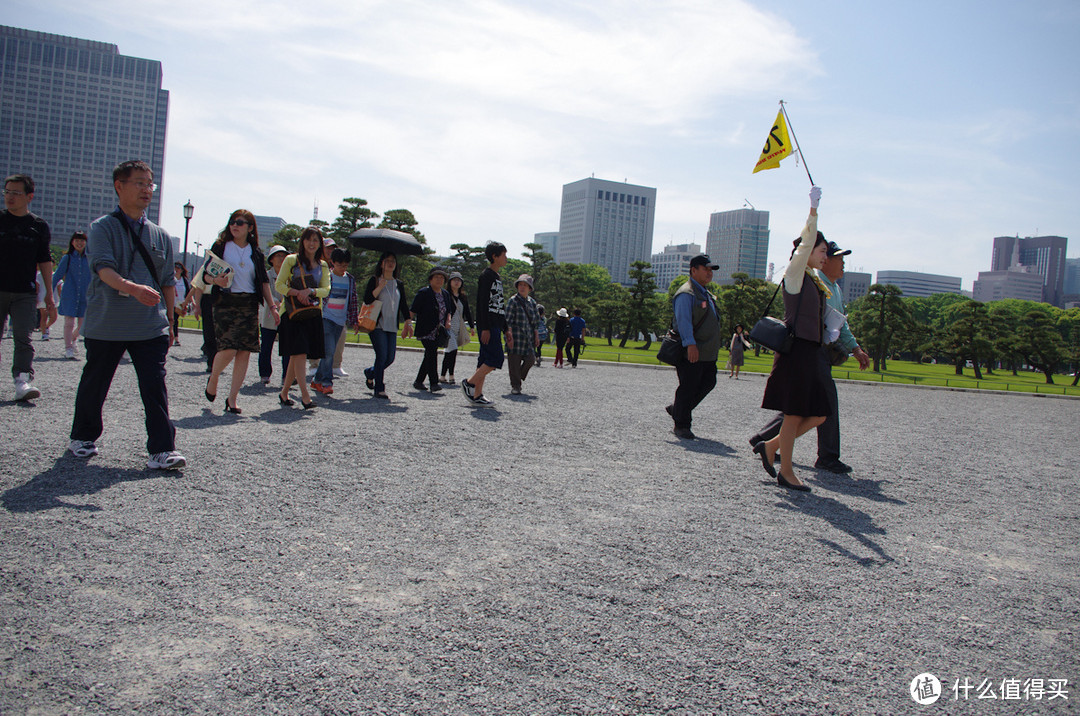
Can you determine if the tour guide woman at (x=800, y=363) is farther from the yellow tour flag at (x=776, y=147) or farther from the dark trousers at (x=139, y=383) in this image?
the dark trousers at (x=139, y=383)

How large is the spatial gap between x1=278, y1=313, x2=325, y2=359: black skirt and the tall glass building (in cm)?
16915

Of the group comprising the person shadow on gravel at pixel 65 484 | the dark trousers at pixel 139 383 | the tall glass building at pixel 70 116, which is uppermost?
the tall glass building at pixel 70 116

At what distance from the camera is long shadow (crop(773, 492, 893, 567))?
3.58 meters

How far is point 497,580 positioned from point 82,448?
3.22 meters

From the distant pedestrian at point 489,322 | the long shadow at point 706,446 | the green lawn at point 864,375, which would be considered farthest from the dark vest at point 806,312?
the green lawn at point 864,375

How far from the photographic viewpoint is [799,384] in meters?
5.02

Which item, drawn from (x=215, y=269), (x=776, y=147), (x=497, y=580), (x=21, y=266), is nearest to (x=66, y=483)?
(x=215, y=269)

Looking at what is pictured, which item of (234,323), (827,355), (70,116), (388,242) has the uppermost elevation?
(70,116)

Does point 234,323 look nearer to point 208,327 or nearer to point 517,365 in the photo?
point 208,327

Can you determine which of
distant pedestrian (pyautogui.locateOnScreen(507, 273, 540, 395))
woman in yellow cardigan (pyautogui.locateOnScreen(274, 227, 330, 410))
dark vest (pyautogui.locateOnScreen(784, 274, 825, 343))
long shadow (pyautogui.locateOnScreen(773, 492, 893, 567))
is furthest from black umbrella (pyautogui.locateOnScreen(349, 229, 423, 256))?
long shadow (pyautogui.locateOnScreen(773, 492, 893, 567))

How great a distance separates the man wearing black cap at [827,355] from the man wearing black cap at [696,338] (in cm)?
120

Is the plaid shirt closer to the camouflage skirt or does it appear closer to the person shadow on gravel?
the camouflage skirt

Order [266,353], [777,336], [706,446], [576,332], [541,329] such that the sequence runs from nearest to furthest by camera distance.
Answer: [777,336], [706,446], [266,353], [541,329], [576,332]

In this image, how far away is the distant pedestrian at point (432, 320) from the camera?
998 centimetres
